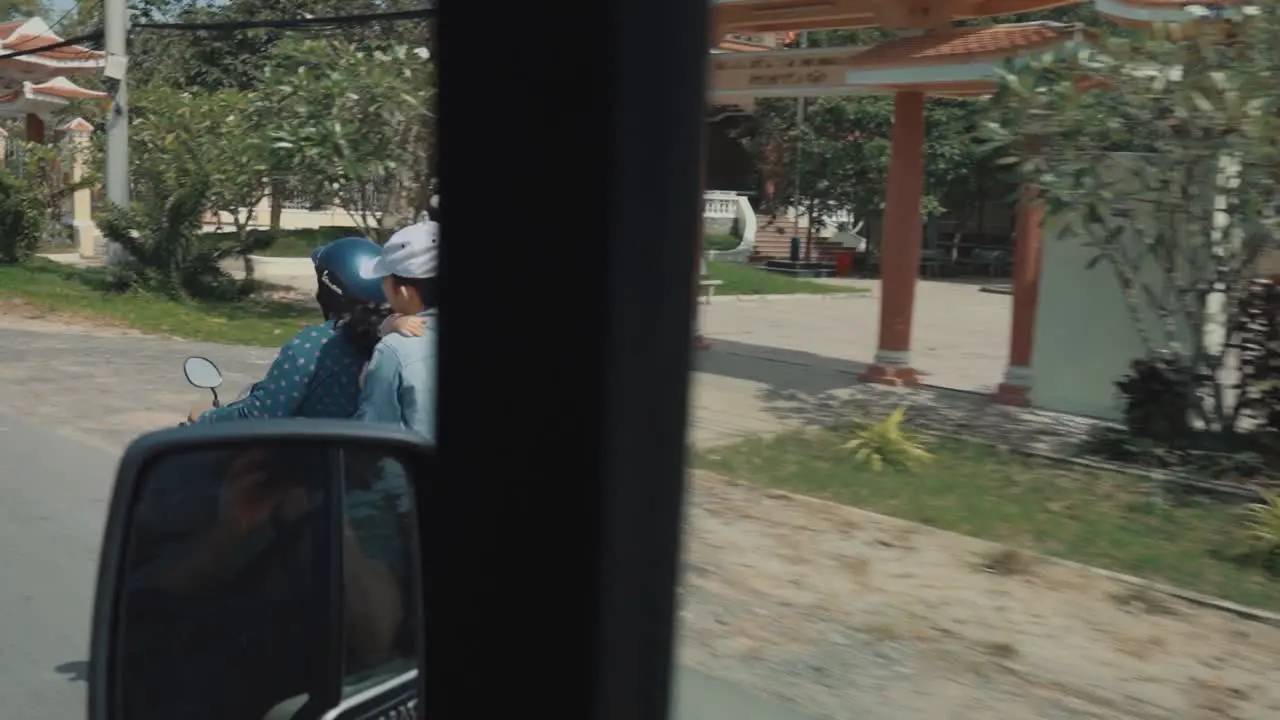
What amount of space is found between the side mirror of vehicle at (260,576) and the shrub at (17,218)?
2063 centimetres

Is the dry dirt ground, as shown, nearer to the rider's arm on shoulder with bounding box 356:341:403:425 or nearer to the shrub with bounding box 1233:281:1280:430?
the rider's arm on shoulder with bounding box 356:341:403:425

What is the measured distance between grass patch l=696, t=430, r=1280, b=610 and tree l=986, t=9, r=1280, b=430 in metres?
1.26

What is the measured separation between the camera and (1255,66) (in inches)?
303

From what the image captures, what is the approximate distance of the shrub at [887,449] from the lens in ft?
27.6

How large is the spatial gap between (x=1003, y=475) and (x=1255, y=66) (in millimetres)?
2762

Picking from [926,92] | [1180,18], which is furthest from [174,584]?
[926,92]

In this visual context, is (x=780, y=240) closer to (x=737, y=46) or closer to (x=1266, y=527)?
(x=737, y=46)

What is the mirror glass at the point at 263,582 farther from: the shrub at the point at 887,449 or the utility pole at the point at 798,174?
the utility pole at the point at 798,174

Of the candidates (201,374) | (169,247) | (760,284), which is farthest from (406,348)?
(760,284)

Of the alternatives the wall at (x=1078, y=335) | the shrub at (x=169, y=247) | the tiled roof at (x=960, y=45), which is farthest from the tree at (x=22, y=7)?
the wall at (x=1078, y=335)

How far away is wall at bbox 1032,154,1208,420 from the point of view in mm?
10008

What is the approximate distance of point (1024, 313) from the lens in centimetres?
1146

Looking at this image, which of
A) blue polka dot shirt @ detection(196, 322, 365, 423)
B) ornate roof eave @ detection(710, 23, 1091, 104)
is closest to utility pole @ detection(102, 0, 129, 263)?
ornate roof eave @ detection(710, 23, 1091, 104)

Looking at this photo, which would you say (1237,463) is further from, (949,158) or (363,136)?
(949,158)
